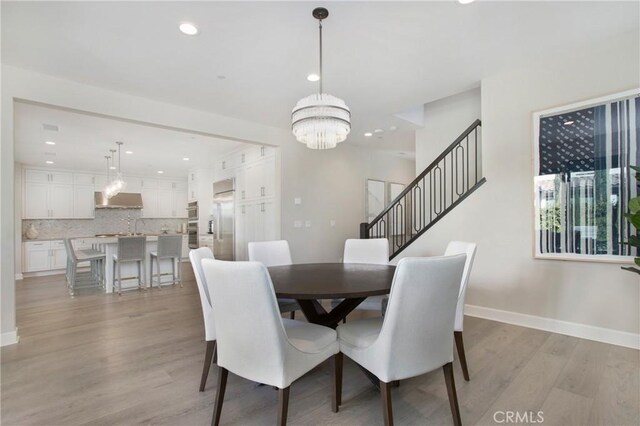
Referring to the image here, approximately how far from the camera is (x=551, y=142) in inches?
115

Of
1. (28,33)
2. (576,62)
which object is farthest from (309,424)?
(576,62)

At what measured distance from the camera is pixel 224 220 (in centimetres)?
629

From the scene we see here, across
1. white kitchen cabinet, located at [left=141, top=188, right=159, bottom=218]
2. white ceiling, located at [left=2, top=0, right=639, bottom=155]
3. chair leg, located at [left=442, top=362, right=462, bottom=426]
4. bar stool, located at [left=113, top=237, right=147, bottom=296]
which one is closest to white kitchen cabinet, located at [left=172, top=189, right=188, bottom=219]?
white kitchen cabinet, located at [left=141, top=188, right=159, bottom=218]

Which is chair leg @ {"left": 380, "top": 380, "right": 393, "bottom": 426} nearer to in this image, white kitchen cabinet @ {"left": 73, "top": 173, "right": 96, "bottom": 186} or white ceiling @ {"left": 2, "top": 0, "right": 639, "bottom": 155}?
white ceiling @ {"left": 2, "top": 0, "right": 639, "bottom": 155}

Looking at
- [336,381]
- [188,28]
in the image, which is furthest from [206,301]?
[188,28]

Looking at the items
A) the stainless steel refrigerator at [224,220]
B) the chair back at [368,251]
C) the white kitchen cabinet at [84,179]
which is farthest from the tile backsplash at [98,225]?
the chair back at [368,251]

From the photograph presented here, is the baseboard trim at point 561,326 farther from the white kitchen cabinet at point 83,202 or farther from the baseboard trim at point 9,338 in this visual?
the white kitchen cabinet at point 83,202

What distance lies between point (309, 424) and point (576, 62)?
377 centimetres

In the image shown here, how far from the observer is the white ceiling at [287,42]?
2.17 meters

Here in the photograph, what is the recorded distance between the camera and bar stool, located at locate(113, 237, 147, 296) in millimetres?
4691

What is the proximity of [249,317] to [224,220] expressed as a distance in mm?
5247

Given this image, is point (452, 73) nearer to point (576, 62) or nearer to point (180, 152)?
point (576, 62)

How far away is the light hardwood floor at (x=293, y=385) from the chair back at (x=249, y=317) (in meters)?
0.48

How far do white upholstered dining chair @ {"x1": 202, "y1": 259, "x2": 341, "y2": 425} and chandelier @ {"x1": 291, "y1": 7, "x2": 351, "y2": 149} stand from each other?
1284 millimetres
